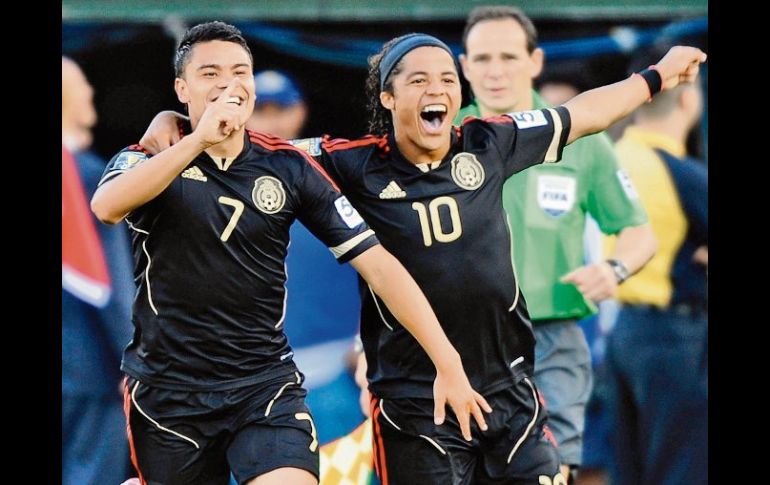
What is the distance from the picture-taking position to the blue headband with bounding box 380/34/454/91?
5566 millimetres

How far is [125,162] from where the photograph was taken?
5141 mm

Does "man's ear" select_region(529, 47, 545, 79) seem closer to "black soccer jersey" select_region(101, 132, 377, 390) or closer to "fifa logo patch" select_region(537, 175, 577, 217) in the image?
"fifa logo patch" select_region(537, 175, 577, 217)

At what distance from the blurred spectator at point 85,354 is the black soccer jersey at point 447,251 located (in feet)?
7.18

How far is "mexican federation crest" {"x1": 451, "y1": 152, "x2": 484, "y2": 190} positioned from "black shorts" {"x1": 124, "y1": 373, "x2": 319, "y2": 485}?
1.03m

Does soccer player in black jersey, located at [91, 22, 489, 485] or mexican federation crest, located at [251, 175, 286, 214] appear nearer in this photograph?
soccer player in black jersey, located at [91, 22, 489, 485]

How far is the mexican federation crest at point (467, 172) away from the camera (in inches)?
215

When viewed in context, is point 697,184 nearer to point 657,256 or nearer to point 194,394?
point 657,256

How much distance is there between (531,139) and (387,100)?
0.61m

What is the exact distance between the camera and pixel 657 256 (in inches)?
301

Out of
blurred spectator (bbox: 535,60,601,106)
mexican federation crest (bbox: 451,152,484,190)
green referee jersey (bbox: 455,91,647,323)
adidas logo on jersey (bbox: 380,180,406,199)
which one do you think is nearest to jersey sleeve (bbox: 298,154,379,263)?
adidas logo on jersey (bbox: 380,180,406,199)

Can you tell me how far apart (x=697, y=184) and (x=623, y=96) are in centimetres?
208

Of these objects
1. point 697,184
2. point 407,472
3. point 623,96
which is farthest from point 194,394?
point 697,184

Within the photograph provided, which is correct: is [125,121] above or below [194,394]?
above

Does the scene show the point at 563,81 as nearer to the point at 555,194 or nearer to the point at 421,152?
the point at 555,194
